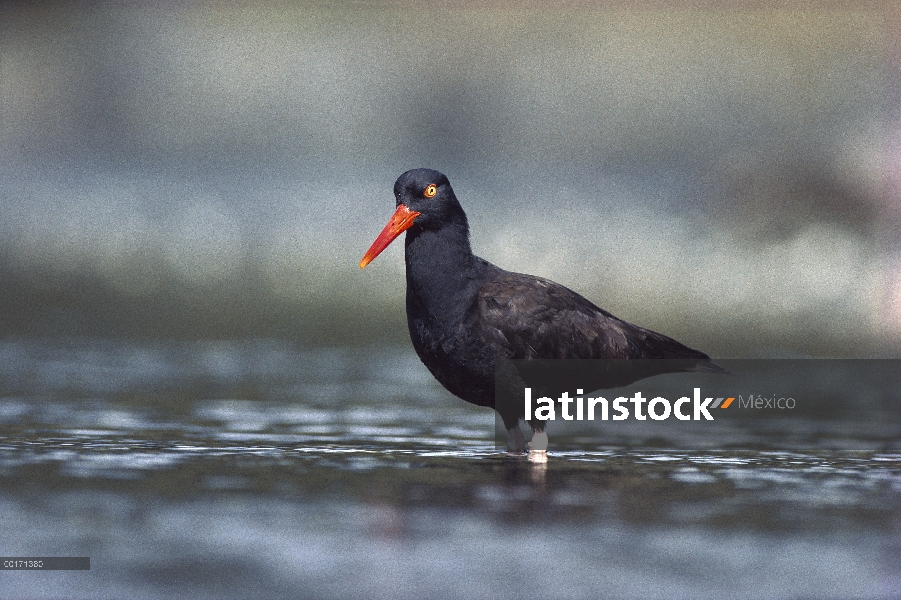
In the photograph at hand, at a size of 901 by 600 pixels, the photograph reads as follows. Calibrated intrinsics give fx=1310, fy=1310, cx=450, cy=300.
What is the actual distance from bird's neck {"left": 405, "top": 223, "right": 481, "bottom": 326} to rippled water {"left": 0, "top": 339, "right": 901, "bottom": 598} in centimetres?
95

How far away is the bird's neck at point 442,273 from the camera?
330 inches

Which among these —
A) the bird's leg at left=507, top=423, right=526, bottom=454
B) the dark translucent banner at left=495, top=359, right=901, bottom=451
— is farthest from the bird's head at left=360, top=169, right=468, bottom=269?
the bird's leg at left=507, top=423, right=526, bottom=454

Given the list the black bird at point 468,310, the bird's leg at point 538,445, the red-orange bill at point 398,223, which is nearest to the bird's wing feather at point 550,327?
the black bird at point 468,310

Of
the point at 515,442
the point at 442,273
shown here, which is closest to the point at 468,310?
the point at 442,273

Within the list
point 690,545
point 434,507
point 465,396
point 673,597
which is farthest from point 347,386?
point 673,597

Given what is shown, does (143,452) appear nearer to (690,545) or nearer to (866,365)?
(690,545)

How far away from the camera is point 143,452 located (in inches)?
324

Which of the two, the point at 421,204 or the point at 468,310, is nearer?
the point at 468,310

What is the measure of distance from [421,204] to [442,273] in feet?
1.62

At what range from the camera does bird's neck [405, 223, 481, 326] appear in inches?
330

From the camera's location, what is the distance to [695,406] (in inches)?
470

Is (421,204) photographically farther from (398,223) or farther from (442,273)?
(442,273)

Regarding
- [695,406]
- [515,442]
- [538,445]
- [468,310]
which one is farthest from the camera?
[695,406]

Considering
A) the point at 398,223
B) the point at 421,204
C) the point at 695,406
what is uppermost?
the point at 421,204
